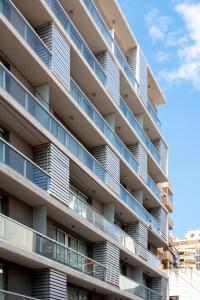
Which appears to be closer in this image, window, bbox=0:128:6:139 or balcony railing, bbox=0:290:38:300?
balcony railing, bbox=0:290:38:300

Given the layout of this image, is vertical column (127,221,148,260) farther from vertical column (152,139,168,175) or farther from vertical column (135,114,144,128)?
vertical column (152,139,168,175)

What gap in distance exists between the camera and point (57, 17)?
107 feet

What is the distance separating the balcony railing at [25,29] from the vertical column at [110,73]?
9.65 m

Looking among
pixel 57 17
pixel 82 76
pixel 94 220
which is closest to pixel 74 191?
pixel 94 220

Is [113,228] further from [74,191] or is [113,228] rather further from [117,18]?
[117,18]

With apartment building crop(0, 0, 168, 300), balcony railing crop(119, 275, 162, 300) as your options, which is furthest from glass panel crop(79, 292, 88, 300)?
balcony railing crop(119, 275, 162, 300)

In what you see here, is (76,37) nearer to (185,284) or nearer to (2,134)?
(2,134)

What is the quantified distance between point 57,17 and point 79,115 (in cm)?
554

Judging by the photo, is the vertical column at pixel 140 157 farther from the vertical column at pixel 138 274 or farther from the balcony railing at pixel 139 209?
the vertical column at pixel 138 274

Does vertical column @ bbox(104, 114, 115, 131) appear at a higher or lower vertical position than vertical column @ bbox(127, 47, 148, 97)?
lower

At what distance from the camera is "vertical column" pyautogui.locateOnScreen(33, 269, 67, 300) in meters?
27.8

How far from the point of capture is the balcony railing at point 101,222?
32969mm

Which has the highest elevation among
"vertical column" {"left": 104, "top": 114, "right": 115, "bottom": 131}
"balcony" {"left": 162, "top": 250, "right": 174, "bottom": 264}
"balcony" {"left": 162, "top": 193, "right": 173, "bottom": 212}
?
"balcony" {"left": 162, "top": 193, "right": 173, "bottom": 212}

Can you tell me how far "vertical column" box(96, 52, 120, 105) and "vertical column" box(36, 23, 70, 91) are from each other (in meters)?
7.29
